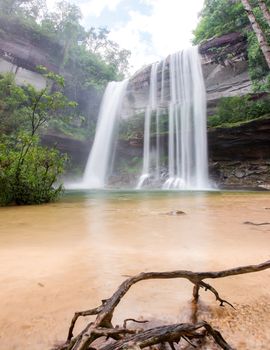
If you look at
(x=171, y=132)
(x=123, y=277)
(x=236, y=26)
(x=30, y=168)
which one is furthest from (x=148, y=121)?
(x=123, y=277)

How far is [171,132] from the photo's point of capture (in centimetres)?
2105

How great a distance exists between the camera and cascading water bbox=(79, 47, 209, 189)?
19297mm

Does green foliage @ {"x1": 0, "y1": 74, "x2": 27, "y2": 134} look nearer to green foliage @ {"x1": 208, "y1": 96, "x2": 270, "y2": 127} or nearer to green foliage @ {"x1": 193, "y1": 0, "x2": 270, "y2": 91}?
green foliage @ {"x1": 208, "y1": 96, "x2": 270, "y2": 127}

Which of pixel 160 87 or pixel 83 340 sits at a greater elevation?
pixel 160 87

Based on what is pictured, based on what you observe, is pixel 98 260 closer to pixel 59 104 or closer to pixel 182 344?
pixel 182 344

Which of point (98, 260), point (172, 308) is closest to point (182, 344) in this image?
point (172, 308)

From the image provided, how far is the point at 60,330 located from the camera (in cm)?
116

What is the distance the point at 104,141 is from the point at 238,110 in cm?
1105

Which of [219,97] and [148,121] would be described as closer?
[219,97]

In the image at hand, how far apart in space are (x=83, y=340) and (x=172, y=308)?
68 cm

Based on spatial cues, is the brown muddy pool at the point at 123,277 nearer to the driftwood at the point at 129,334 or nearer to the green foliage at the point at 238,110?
the driftwood at the point at 129,334

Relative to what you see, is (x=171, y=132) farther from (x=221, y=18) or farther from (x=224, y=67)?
(x=221, y=18)

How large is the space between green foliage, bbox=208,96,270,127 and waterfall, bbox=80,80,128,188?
8.78m

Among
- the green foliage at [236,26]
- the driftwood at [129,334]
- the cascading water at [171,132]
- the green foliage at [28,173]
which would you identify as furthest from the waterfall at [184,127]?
the driftwood at [129,334]
